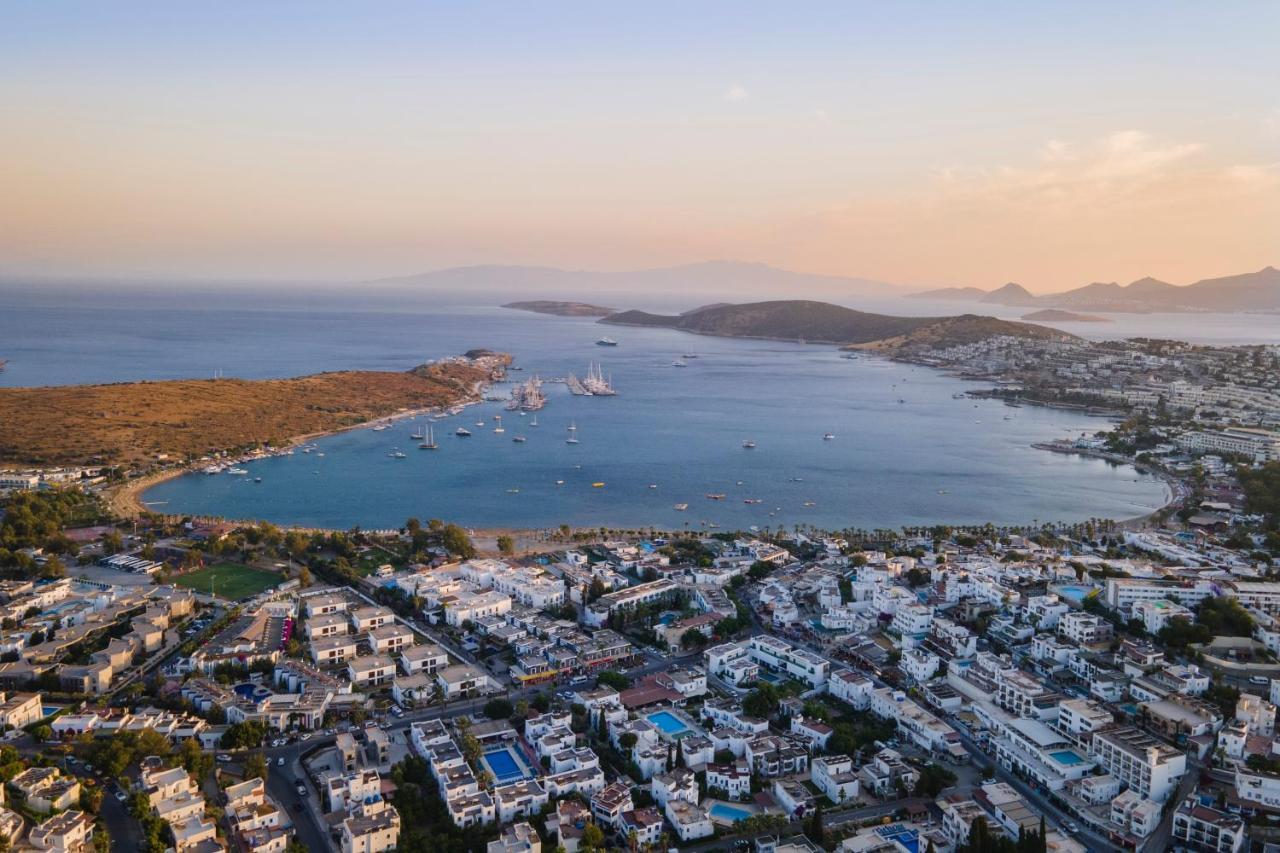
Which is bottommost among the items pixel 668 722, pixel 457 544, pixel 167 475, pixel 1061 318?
pixel 167 475

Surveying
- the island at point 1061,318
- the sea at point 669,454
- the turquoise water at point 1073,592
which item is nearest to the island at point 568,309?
the sea at point 669,454

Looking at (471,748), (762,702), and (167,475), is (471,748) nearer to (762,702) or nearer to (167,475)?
(762,702)

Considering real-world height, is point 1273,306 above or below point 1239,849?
above

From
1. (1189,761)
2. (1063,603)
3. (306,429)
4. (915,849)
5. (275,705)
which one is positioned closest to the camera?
(915,849)

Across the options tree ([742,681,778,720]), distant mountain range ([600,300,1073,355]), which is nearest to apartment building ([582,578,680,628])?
tree ([742,681,778,720])

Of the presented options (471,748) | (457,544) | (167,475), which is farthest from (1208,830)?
(167,475)

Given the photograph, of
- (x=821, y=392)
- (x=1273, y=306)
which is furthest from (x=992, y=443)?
(x=1273, y=306)

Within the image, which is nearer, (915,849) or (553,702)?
(915,849)

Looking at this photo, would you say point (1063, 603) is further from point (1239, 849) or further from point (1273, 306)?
point (1273, 306)
